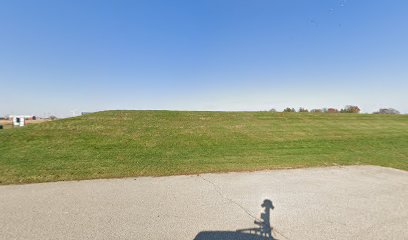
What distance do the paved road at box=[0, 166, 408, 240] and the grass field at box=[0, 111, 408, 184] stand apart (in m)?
1.31

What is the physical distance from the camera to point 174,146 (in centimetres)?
1173

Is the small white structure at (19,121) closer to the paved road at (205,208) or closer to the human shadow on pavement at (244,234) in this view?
the paved road at (205,208)

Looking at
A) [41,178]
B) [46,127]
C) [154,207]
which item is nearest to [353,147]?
[154,207]

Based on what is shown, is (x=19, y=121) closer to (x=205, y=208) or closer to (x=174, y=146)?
(x=174, y=146)

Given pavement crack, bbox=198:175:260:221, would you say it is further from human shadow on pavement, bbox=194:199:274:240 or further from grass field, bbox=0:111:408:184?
grass field, bbox=0:111:408:184

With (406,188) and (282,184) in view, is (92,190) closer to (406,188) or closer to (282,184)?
(282,184)

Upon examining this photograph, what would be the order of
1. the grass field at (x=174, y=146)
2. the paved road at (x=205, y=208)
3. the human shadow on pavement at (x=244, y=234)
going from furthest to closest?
1. the grass field at (x=174, y=146)
2. the paved road at (x=205, y=208)
3. the human shadow on pavement at (x=244, y=234)

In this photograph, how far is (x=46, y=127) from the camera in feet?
44.1

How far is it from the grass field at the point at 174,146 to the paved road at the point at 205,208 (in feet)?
4.28

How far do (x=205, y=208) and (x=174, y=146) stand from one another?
7.17m

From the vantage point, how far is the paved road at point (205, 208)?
12.6 ft

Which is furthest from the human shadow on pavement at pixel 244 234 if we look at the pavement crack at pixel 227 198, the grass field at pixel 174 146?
the grass field at pixel 174 146

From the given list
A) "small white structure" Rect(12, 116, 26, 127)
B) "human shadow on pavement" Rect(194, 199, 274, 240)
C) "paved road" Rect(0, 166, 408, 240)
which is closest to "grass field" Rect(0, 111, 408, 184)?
"paved road" Rect(0, 166, 408, 240)

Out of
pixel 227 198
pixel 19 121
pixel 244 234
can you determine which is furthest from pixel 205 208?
pixel 19 121
